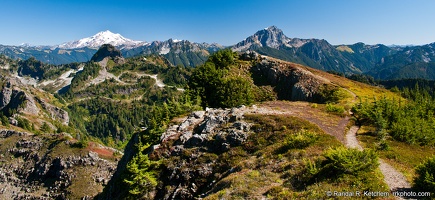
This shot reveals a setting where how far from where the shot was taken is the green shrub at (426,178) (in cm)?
2011

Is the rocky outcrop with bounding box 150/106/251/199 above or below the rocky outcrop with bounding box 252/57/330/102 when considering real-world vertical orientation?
below

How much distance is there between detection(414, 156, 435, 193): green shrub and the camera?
2011cm

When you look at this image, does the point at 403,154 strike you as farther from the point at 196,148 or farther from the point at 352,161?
the point at 196,148

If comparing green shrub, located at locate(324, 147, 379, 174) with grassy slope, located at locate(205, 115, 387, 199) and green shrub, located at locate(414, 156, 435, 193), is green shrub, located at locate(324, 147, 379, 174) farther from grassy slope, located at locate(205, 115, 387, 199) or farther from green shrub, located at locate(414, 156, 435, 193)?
green shrub, located at locate(414, 156, 435, 193)

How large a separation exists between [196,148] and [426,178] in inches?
1107

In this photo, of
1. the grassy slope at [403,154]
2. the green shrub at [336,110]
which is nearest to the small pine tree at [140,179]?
the grassy slope at [403,154]

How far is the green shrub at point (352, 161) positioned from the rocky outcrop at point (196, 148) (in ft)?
49.3

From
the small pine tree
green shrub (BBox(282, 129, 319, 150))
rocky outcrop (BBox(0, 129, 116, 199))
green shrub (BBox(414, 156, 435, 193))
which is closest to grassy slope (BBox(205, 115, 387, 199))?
green shrub (BBox(282, 129, 319, 150))

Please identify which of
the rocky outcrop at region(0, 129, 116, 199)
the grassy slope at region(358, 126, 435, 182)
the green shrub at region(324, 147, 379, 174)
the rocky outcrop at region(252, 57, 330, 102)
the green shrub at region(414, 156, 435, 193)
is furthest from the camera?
the rocky outcrop at region(0, 129, 116, 199)

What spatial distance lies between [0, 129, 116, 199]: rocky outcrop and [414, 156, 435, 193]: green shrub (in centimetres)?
9123

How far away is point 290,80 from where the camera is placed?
92.6m

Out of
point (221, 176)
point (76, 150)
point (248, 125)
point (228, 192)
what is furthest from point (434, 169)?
point (76, 150)

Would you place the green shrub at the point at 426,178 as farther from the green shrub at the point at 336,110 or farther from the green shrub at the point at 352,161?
the green shrub at the point at 336,110

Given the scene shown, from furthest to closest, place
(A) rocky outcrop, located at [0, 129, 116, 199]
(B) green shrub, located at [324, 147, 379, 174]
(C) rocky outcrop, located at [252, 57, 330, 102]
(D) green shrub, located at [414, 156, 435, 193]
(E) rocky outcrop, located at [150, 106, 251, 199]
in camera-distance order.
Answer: (A) rocky outcrop, located at [0, 129, 116, 199], (C) rocky outcrop, located at [252, 57, 330, 102], (E) rocky outcrop, located at [150, 106, 251, 199], (B) green shrub, located at [324, 147, 379, 174], (D) green shrub, located at [414, 156, 435, 193]
